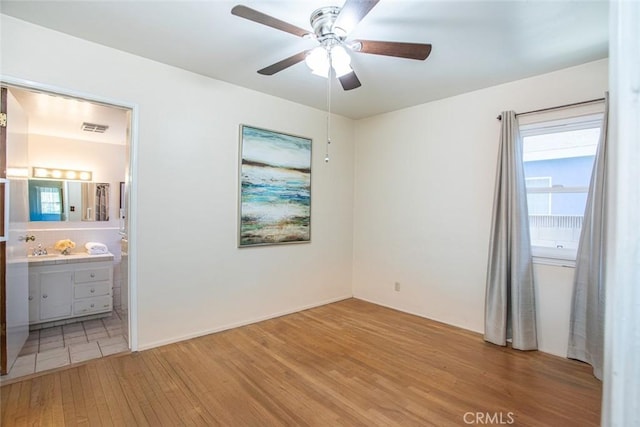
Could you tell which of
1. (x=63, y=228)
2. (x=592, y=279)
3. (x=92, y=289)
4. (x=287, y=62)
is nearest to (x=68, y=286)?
(x=92, y=289)

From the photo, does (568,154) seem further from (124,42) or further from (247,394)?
(124,42)

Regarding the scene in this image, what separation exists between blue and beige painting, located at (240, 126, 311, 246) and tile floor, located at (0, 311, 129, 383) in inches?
62.2

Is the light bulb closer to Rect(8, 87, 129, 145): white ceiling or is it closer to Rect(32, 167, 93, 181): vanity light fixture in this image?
Rect(8, 87, 129, 145): white ceiling

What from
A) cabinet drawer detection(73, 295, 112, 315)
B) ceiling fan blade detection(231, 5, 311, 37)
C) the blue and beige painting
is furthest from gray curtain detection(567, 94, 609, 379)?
cabinet drawer detection(73, 295, 112, 315)

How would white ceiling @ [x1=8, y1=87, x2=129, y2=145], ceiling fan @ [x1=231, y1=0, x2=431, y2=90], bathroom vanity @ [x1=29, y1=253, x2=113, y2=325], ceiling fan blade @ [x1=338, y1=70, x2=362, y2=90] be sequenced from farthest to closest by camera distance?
bathroom vanity @ [x1=29, y1=253, x2=113, y2=325]
white ceiling @ [x1=8, y1=87, x2=129, y2=145]
ceiling fan blade @ [x1=338, y1=70, x2=362, y2=90]
ceiling fan @ [x1=231, y1=0, x2=431, y2=90]

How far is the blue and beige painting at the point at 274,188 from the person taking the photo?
3471 mm

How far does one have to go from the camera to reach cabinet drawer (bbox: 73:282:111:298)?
362 cm

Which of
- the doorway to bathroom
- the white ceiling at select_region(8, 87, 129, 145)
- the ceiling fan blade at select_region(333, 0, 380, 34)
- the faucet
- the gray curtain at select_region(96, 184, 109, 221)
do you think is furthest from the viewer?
the gray curtain at select_region(96, 184, 109, 221)

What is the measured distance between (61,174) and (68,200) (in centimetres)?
38

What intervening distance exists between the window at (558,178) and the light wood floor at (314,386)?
107 cm

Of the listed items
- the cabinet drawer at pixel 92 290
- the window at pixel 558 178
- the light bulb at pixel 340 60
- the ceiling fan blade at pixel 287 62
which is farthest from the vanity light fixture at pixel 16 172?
the window at pixel 558 178

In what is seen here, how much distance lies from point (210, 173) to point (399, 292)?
2718 millimetres

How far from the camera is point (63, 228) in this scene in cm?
419

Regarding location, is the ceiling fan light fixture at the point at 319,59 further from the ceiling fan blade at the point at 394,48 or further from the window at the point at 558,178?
the window at the point at 558,178
